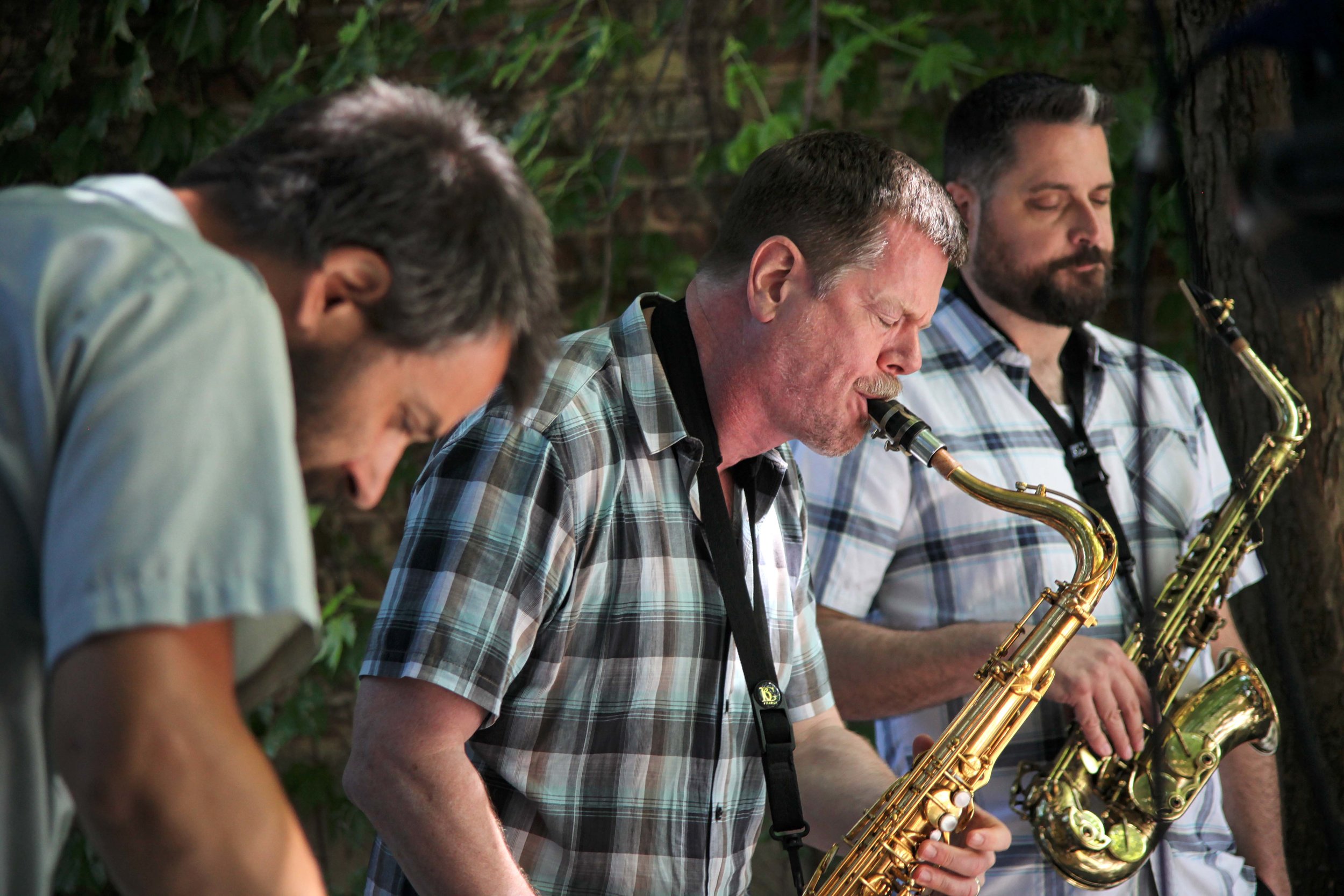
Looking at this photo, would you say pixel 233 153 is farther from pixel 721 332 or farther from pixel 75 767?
pixel 721 332

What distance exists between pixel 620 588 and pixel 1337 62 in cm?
105

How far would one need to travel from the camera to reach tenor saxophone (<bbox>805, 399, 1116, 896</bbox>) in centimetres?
196

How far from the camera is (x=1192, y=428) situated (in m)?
2.53

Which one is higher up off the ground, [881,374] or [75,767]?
[881,374]

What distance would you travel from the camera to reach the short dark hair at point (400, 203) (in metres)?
0.97

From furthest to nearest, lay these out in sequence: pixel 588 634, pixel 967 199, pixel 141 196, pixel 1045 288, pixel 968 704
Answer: pixel 967 199 → pixel 1045 288 → pixel 968 704 → pixel 588 634 → pixel 141 196

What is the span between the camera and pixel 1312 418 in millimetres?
2480

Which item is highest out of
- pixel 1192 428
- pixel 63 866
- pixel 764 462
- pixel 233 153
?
pixel 233 153

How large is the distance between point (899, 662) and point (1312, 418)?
3.25 ft

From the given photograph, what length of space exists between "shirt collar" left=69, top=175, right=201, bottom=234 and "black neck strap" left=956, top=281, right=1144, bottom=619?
167 cm

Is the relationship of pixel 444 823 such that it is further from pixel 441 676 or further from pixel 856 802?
pixel 856 802

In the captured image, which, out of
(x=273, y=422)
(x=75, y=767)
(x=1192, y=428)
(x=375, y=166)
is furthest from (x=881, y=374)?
(x=75, y=767)

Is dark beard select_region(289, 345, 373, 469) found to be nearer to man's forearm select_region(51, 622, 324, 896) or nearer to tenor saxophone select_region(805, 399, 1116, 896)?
man's forearm select_region(51, 622, 324, 896)

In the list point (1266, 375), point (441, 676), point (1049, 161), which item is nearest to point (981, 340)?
point (1049, 161)
